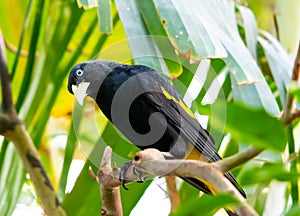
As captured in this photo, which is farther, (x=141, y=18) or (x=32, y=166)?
(x=141, y=18)

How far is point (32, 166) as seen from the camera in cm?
90

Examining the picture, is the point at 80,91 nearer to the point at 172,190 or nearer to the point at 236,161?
the point at 172,190

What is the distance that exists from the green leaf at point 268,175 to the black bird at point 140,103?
1.02 m

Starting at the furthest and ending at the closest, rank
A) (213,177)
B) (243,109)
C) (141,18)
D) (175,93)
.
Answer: (175,93)
(141,18)
(213,177)
(243,109)

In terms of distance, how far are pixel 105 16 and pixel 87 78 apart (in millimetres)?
304

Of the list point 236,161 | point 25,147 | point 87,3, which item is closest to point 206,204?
point 236,161

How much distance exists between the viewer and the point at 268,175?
47 centimetres

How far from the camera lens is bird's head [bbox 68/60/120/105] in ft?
5.15

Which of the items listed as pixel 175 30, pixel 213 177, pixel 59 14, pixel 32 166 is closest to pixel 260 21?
pixel 59 14

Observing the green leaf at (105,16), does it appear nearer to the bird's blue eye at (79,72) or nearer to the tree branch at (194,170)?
the bird's blue eye at (79,72)

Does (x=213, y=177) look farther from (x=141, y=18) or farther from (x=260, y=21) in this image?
(x=260, y=21)

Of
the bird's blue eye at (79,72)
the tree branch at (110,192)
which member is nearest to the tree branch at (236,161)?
the tree branch at (110,192)

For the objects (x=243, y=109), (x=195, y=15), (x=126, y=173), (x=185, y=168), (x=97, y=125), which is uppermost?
(x=243, y=109)

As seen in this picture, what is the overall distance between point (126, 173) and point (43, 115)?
64 cm
